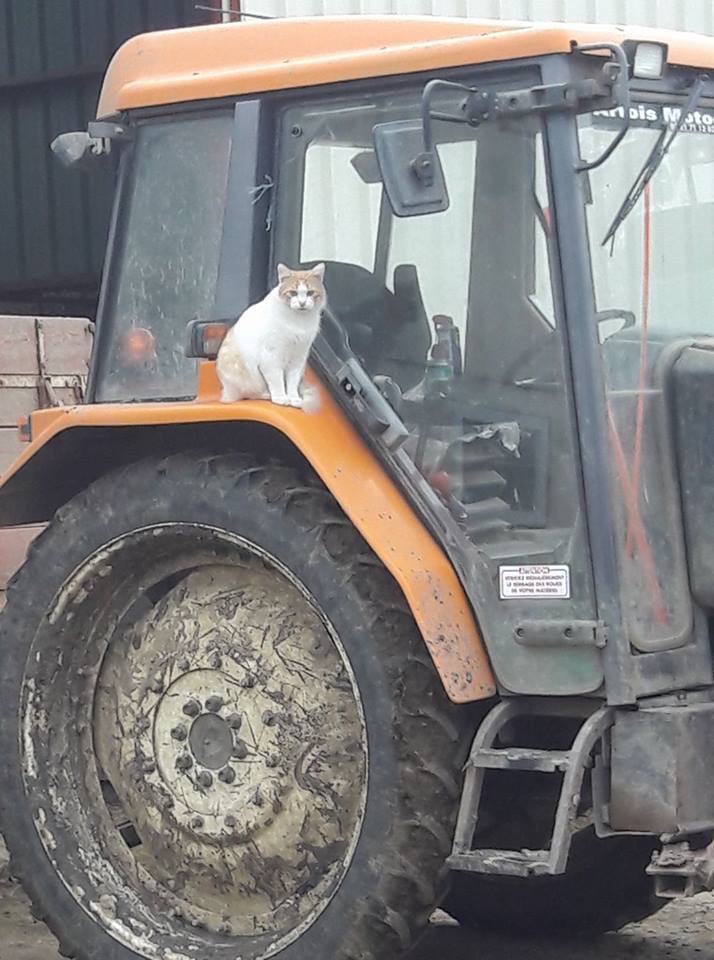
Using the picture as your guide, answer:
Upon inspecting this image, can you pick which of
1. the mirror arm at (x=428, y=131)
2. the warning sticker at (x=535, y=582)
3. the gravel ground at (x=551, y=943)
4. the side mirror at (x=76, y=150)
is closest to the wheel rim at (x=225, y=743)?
the warning sticker at (x=535, y=582)

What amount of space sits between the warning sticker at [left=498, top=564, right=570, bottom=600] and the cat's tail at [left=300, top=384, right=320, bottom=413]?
1.89 ft

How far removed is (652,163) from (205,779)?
1789mm

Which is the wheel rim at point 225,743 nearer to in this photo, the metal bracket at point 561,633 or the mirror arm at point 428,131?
the metal bracket at point 561,633

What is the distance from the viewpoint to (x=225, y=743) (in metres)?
4.44

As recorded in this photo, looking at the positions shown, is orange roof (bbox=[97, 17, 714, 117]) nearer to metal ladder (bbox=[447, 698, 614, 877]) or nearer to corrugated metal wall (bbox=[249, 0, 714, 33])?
metal ladder (bbox=[447, 698, 614, 877])

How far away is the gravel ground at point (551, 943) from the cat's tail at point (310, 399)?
1.64 m

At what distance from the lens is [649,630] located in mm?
3953

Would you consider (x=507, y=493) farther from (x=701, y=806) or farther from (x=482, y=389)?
(x=701, y=806)

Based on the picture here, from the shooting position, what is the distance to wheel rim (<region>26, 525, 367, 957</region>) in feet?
14.1

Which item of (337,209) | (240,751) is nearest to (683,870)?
(240,751)

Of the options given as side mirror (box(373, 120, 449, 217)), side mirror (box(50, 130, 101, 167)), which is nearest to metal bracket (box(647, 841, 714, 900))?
side mirror (box(373, 120, 449, 217))

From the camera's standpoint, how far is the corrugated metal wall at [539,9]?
8.82 m

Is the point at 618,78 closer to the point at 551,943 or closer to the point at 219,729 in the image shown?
the point at 219,729

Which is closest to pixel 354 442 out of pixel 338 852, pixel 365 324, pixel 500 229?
pixel 365 324
